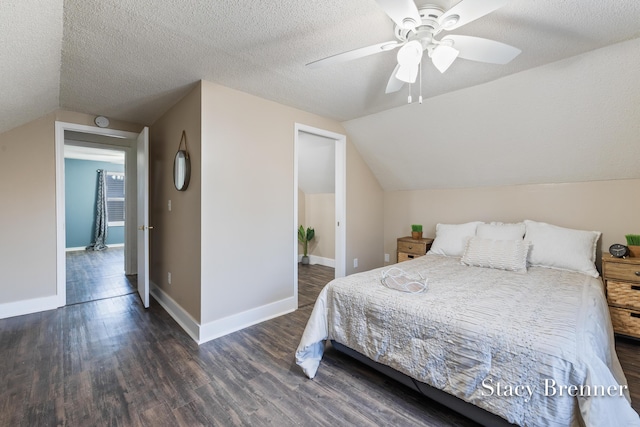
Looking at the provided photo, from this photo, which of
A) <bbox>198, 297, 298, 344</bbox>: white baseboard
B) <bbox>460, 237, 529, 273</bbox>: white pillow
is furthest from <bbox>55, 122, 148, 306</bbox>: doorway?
<bbox>460, 237, 529, 273</bbox>: white pillow

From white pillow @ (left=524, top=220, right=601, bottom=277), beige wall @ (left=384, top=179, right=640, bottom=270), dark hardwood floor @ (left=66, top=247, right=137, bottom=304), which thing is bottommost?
dark hardwood floor @ (left=66, top=247, right=137, bottom=304)

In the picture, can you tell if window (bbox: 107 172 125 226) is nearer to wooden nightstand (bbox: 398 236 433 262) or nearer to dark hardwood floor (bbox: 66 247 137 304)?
dark hardwood floor (bbox: 66 247 137 304)

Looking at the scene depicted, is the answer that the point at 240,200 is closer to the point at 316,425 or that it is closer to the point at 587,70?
the point at 316,425

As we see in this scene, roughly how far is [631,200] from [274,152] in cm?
350

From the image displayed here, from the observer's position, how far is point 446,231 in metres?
3.48

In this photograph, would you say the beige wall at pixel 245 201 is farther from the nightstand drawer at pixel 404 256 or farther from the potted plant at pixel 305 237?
the potted plant at pixel 305 237

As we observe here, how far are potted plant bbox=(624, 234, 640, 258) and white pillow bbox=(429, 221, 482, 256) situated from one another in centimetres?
122

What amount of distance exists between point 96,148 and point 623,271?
6818 millimetres

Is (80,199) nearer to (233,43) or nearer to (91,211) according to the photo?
(91,211)

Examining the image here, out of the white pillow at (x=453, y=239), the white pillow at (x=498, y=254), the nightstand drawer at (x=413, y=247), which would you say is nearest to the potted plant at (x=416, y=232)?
the nightstand drawer at (x=413, y=247)

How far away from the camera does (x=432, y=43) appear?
1.66 meters

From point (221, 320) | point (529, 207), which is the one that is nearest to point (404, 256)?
point (529, 207)

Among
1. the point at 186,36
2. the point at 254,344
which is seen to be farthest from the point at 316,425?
the point at 186,36

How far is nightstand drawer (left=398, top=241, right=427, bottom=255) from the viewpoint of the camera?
12.1ft
